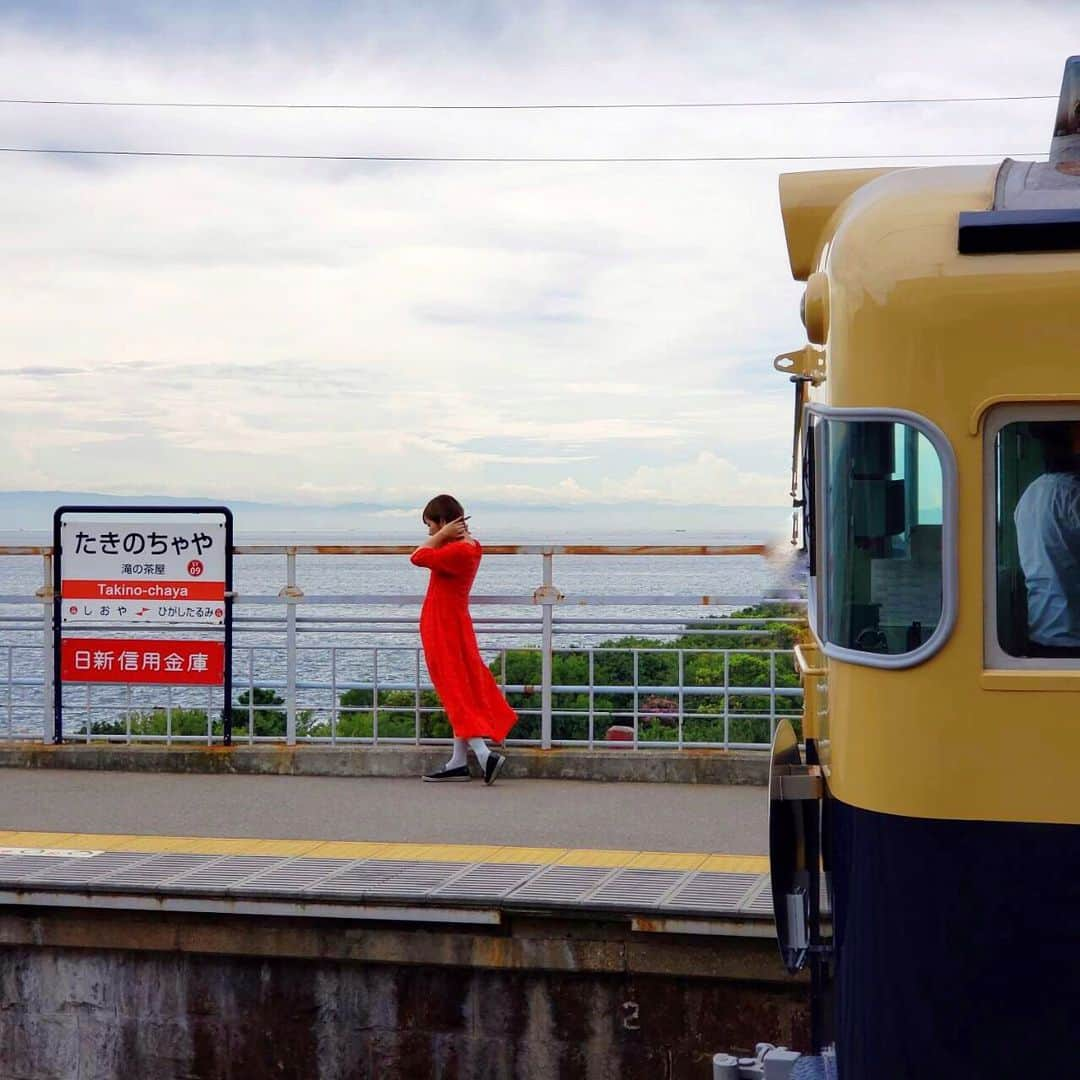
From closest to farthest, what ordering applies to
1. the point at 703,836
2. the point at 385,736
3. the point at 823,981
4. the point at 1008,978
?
the point at 1008,978 < the point at 823,981 < the point at 703,836 < the point at 385,736

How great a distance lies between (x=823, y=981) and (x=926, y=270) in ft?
6.29

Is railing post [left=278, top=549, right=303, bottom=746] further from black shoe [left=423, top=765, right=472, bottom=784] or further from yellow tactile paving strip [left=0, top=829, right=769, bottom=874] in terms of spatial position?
yellow tactile paving strip [left=0, top=829, right=769, bottom=874]

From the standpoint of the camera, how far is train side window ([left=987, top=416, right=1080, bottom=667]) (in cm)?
329

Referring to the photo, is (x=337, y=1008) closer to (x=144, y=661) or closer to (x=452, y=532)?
(x=452, y=532)

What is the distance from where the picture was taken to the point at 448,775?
9891mm

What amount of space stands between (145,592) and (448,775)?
231 centimetres

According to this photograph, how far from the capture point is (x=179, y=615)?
10.4 meters

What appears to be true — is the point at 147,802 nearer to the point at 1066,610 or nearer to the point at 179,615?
the point at 179,615

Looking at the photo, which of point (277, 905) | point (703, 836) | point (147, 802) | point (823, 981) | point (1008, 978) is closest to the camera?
point (1008, 978)

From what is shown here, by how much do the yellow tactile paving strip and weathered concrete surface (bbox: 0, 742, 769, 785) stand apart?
2.20 metres

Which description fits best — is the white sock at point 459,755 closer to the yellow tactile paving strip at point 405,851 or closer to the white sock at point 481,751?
the white sock at point 481,751

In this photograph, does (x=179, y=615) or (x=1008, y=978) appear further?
(x=179, y=615)

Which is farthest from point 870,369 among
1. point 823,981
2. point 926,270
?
point 823,981

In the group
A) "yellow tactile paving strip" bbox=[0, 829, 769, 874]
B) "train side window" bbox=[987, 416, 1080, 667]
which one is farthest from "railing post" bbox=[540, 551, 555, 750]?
"train side window" bbox=[987, 416, 1080, 667]
